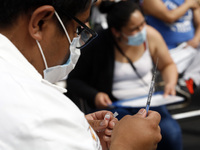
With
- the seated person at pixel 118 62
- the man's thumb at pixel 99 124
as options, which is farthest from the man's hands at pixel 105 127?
the seated person at pixel 118 62

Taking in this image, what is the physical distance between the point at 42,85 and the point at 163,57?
1.36 metres

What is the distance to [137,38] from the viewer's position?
5.50 ft

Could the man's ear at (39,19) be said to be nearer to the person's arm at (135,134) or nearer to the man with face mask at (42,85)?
the man with face mask at (42,85)

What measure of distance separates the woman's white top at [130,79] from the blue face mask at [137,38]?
103mm

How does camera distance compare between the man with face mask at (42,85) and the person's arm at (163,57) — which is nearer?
the man with face mask at (42,85)

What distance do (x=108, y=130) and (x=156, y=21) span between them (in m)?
1.56

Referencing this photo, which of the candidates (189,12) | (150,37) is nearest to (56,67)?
(150,37)

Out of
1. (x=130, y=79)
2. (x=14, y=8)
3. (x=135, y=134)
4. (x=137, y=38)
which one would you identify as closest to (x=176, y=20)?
(x=137, y=38)

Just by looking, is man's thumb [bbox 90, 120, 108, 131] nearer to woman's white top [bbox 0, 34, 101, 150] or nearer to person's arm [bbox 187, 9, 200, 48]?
woman's white top [bbox 0, 34, 101, 150]

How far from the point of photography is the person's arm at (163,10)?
2.08 m

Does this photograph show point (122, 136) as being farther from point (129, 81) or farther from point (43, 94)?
point (129, 81)

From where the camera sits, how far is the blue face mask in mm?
1666

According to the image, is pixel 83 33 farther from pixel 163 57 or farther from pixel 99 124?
pixel 163 57

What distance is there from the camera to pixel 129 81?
1740 mm
